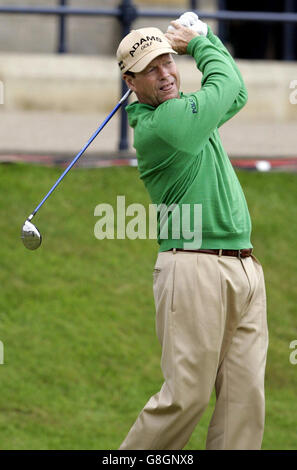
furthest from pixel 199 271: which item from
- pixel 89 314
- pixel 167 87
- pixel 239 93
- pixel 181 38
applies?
pixel 89 314

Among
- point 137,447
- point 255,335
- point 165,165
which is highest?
point 165,165

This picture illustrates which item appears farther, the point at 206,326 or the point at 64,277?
the point at 64,277

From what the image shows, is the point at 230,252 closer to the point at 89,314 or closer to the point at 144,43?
the point at 144,43

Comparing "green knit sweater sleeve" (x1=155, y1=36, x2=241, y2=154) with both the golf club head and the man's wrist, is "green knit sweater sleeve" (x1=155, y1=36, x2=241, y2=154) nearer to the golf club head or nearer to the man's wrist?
the man's wrist

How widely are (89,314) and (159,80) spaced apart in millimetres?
2575

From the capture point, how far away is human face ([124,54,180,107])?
13.9ft

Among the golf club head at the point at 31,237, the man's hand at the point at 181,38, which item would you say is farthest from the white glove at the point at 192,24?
the golf club head at the point at 31,237

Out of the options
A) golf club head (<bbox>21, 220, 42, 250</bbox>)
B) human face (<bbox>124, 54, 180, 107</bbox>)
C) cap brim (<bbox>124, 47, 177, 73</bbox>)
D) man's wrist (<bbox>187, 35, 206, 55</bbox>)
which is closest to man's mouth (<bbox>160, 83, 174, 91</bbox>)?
human face (<bbox>124, 54, 180, 107</bbox>)

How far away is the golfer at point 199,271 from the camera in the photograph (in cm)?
421

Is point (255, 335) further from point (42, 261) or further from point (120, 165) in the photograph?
point (120, 165)

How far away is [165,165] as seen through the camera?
4.23 metres

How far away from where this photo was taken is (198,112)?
409 centimetres

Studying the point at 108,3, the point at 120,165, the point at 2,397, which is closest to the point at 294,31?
the point at 108,3
